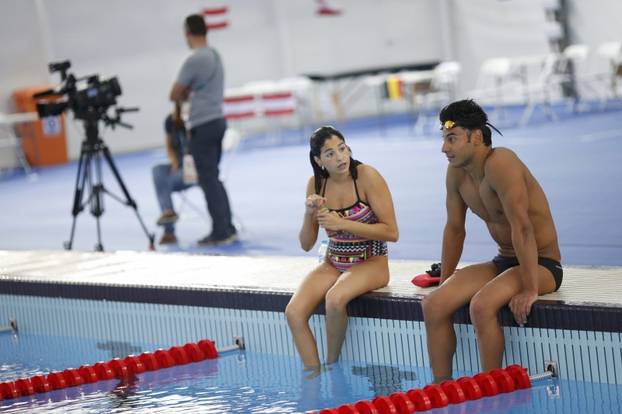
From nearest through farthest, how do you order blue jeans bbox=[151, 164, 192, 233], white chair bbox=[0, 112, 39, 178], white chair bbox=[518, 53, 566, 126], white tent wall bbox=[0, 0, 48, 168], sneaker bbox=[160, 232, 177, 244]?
1. blue jeans bbox=[151, 164, 192, 233]
2. sneaker bbox=[160, 232, 177, 244]
3. white chair bbox=[518, 53, 566, 126]
4. white chair bbox=[0, 112, 39, 178]
5. white tent wall bbox=[0, 0, 48, 168]

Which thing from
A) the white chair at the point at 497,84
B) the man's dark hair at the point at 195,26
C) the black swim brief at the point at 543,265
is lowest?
the black swim brief at the point at 543,265

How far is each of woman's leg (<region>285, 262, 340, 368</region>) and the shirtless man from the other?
70cm

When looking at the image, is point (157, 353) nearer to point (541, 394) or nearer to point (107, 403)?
point (107, 403)

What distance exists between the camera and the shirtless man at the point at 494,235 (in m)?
4.39

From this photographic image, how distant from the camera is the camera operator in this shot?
9.10m

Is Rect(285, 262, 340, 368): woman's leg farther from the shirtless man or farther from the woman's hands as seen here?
the shirtless man

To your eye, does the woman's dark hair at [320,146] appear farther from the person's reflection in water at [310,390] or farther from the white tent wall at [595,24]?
the white tent wall at [595,24]

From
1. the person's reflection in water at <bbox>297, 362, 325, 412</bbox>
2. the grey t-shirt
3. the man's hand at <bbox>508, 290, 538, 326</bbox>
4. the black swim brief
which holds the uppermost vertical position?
the grey t-shirt

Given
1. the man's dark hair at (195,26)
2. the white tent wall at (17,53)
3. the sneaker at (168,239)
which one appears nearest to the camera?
the man's dark hair at (195,26)

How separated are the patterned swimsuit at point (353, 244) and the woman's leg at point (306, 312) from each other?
10 centimetres

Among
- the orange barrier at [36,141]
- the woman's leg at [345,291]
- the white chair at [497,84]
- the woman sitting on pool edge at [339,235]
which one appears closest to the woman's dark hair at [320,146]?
the woman sitting on pool edge at [339,235]

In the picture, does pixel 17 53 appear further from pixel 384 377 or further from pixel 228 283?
pixel 384 377

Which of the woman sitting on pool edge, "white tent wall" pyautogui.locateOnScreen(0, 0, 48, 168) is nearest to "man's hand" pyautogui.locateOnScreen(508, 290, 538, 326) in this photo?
the woman sitting on pool edge

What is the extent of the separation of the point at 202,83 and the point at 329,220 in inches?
161
